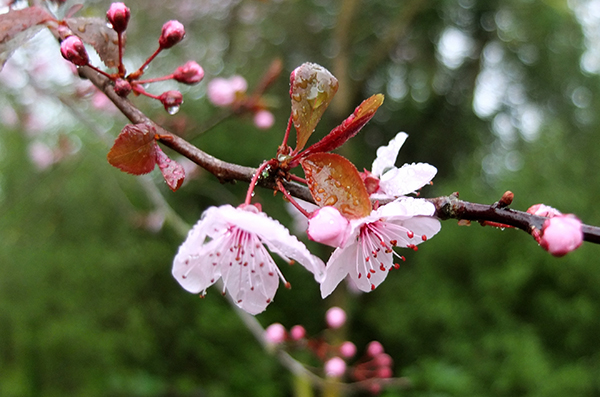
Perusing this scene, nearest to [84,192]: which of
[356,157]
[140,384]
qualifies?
[140,384]

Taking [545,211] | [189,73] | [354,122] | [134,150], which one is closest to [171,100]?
[189,73]

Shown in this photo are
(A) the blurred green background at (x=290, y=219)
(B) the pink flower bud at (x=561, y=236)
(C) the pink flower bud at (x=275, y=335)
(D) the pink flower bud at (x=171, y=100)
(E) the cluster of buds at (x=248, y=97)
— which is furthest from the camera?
(A) the blurred green background at (x=290, y=219)

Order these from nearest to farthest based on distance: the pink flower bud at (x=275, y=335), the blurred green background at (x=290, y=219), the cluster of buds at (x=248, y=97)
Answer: the cluster of buds at (x=248, y=97)
the pink flower bud at (x=275, y=335)
the blurred green background at (x=290, y=219)

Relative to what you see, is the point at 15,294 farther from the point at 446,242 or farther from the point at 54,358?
the point at 446,242

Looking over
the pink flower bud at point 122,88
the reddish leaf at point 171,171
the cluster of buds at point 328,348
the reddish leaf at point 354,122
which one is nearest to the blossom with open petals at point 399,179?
the reddish leaf at point 354,122

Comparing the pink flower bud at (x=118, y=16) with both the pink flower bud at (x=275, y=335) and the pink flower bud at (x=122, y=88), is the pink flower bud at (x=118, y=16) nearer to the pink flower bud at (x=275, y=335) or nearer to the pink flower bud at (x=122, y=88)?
the pink flower bud at (x=122, y=88)

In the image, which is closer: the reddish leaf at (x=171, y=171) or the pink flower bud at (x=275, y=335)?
the reddish leaf at (x=171, y=171)

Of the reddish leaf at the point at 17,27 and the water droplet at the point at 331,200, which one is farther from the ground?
the reddish leaf at the point at 17,27

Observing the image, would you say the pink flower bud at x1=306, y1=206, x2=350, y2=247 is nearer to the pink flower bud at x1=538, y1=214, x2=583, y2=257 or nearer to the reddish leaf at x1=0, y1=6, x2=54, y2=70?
the pink flower bud at x1=538, y1=214, x2=583, y2=257

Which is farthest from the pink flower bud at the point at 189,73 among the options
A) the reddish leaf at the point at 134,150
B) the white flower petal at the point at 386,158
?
the white flower petal at the point at 386,158

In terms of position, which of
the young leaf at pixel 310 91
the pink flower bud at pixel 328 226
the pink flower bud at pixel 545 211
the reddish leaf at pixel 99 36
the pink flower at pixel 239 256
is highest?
the young leaf at pixel 310 91
